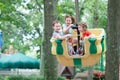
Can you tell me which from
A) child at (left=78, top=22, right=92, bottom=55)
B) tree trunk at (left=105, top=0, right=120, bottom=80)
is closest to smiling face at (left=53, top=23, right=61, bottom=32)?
child at (left=78, top=22, right=92, bottom=55)

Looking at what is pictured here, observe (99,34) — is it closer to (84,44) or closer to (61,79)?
(84,44)

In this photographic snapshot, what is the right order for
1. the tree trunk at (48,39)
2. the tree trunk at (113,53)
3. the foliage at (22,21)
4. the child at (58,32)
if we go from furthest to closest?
1. the foliage at (22,21)
2. the tree trunk at (48,39)
3. the tree trunk at (113,53)
4. the child at (58,32)

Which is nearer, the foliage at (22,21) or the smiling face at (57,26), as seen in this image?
the smiling face at (57,26)

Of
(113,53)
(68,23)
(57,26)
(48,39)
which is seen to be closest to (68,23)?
(68,23)

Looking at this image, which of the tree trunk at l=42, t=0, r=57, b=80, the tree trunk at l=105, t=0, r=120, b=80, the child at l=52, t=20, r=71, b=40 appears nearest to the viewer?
the child at l=52, t=20, r=71, b=40

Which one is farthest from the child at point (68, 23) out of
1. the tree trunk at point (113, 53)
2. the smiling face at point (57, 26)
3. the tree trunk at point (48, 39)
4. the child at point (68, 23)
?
the tree trunk at point (48, 39)

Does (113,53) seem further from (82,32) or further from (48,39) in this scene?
(48,39)

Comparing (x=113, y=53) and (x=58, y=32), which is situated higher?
(x=58, y=32)

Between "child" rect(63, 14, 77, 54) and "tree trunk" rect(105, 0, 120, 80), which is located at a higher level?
"child" rect(63, 14, 77, 54)

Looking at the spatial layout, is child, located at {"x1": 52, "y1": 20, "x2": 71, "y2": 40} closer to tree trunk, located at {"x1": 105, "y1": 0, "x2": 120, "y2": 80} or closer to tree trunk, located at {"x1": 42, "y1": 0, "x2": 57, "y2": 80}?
tree trunk, located at {"x1": 105, "y1": 0, "x2": 120, "y2": 80}

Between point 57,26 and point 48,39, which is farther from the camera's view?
point 48,39

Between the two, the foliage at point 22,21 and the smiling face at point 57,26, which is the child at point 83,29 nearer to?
the smiling face at point 57,26

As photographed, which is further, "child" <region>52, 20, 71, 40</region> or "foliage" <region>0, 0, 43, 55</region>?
"foliage" <region>0, 0, 43, 55</region>

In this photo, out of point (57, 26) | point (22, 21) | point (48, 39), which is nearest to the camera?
point (57, 26)
